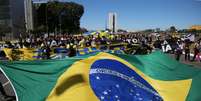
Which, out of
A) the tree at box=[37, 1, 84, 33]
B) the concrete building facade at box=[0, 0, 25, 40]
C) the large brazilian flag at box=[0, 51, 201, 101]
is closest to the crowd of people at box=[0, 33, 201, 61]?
the large brazilian flag at box=[0, 51, 201, 101]

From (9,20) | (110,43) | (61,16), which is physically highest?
(110,43)

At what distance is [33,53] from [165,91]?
699 inches

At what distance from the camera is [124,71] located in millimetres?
8422

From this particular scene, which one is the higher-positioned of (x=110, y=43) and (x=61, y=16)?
(x=110, y=43)

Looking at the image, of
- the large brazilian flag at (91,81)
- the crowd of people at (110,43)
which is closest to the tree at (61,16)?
the crowd of people at (110,43)

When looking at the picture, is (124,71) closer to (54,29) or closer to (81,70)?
(81,70)

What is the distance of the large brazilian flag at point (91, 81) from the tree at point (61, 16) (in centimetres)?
10475

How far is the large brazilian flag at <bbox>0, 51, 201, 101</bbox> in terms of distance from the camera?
25.7 feet

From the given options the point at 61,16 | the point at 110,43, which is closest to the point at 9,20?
the point at 61,16

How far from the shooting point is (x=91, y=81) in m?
7.97

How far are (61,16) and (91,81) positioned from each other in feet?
366

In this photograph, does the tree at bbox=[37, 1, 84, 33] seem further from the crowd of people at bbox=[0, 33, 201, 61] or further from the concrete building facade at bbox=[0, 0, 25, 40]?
the crowd of people at bbox=[0, 33, 201, 61]

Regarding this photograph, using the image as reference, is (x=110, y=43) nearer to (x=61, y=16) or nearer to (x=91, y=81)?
(x=91, y=81)

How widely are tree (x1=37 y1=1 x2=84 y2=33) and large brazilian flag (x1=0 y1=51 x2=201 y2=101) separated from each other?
344 feet
